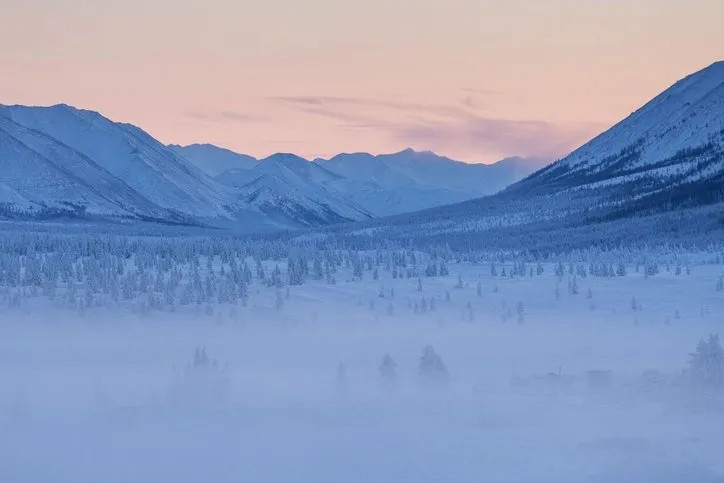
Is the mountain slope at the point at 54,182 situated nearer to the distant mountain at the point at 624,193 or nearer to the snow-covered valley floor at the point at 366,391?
the distant mountain at the point at 624,193

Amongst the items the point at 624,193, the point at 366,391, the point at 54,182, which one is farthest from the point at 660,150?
the point at 54,182

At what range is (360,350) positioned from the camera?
2050cm

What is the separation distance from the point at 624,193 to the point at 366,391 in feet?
237

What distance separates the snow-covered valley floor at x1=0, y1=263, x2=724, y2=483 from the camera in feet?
45.2

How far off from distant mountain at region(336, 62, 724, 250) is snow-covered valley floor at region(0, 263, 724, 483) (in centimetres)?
3295

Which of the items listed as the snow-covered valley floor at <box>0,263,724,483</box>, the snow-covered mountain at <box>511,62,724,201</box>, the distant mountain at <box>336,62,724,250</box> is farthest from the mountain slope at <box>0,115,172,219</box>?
the snow-covered valley floor at <box>0,263,724,483</box>

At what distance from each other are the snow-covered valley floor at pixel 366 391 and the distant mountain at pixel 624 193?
32953 mm

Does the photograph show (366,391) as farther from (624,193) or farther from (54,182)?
(54,182)

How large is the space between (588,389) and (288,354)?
5.56m

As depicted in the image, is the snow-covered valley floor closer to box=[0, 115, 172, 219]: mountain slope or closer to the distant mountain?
the distant mountain

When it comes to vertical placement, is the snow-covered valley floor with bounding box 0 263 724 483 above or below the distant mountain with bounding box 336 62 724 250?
below

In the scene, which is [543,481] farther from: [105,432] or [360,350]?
[360,350]

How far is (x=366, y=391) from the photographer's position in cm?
1738

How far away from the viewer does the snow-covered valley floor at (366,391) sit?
45.2ft
